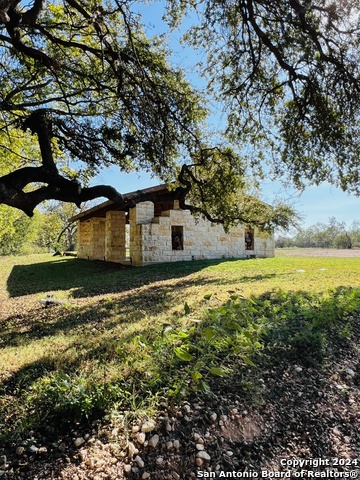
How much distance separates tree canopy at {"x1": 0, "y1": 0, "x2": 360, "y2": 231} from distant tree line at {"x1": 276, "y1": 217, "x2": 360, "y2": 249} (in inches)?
1593

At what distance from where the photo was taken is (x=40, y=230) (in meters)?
34.5

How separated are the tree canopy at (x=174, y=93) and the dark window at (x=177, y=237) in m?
7.14

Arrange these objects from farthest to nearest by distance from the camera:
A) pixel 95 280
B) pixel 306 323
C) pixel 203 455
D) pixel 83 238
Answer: pixel 83 238
pixel 95 280
pixel 306 323
pixel 203 455

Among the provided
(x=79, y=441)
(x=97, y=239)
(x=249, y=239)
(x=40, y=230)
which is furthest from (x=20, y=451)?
(x=40, y=230)

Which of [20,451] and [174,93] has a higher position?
[174,93]

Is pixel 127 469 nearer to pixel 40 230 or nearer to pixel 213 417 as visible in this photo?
pixel 213 417

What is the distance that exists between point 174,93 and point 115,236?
420 inches

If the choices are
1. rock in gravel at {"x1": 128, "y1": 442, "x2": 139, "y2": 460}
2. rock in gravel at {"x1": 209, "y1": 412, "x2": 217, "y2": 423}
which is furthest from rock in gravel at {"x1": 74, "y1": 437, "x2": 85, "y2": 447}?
rock in gravel at {"x1": 209, "y1": 412, "x2": 217, "y2": 423}

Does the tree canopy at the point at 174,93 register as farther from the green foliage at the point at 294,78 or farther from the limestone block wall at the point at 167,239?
the limestone block wall at the point at 167,239

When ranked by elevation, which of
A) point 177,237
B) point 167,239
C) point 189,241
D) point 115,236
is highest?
point 115,236

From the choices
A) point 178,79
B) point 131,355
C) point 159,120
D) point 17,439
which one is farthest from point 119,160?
point 17,439

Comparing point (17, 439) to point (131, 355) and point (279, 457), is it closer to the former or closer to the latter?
point (131, 355)

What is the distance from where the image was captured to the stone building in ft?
43.9

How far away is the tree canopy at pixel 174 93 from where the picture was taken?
4.34m
